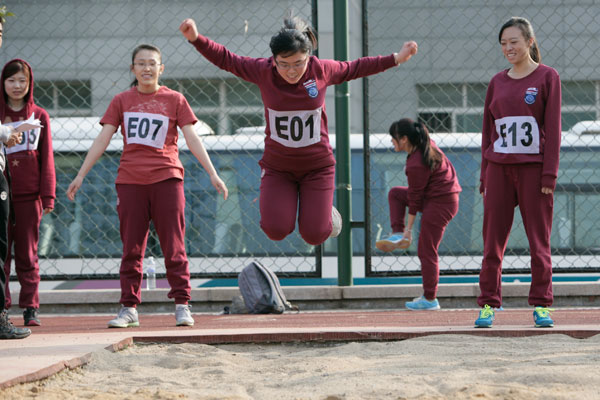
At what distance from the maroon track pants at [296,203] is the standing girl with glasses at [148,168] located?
53 cm

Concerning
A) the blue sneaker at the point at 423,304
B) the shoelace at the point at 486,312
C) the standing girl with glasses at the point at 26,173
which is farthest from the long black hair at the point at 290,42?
the blue sneaker at the point at 423,304

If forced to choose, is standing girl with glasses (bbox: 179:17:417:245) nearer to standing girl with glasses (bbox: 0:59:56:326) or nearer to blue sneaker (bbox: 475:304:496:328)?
blue sneaker (bbox: 475:304:496:328)

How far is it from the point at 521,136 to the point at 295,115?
1299mm

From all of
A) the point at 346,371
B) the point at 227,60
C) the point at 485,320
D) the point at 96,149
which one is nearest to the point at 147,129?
the point at 96,149

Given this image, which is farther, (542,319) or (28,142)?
(28,142)

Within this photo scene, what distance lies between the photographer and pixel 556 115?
512 centimetres

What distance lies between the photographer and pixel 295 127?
5133 millimetres

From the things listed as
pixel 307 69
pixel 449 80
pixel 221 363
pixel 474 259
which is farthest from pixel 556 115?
pixel 449 80

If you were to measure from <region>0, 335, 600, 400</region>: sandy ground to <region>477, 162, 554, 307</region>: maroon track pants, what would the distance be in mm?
571

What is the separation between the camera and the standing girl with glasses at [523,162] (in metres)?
5.12

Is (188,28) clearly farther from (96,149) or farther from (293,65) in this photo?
(96,149)

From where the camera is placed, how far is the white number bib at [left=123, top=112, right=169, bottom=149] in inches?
228

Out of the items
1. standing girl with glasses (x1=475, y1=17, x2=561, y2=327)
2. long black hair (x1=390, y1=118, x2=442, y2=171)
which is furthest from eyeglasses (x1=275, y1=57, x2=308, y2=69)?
long black hair (x1=390, y1=118, x2=442, y2=171)

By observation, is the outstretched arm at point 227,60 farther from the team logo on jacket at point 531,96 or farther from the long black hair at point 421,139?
the long black hair at point 421,139
